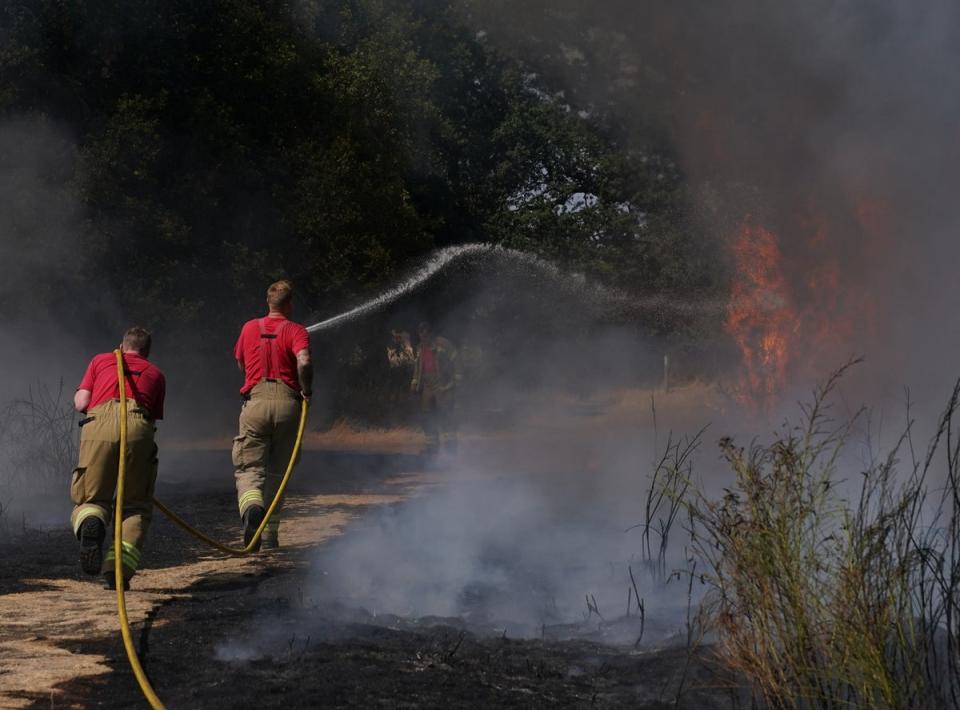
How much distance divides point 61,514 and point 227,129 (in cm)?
Result: 935

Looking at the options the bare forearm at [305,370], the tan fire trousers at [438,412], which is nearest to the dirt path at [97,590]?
the bare forearm at [305,370]

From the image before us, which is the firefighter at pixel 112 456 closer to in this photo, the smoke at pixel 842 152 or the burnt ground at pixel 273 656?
the burnt ground at pixel 273 656

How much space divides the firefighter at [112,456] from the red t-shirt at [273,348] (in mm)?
1458

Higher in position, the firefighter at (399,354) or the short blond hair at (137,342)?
the firefighter at (399,354)

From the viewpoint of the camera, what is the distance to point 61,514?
11148 millimetres

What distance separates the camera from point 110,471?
7.04m

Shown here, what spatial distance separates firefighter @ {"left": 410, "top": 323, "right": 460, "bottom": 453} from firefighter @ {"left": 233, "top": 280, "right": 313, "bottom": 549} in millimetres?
8123

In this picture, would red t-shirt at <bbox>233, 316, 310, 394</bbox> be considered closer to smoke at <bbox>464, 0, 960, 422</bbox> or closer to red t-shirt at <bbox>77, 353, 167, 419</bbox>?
red t-shirt at <bbox>77, 353, 167, 419</bbox>

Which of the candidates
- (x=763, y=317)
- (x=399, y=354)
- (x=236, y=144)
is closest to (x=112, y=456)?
(x=763, y=317)

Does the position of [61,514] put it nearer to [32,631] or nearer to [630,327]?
[32,631]

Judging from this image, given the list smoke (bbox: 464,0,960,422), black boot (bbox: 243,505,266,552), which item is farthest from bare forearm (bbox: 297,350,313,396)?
smoke (bbox: 464,0,960,422)

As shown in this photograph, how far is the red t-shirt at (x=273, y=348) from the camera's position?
8.61 m

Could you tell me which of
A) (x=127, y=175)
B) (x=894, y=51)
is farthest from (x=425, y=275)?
(x=894, y=51)

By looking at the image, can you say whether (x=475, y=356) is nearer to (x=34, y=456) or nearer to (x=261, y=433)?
(x=34, y=456)
